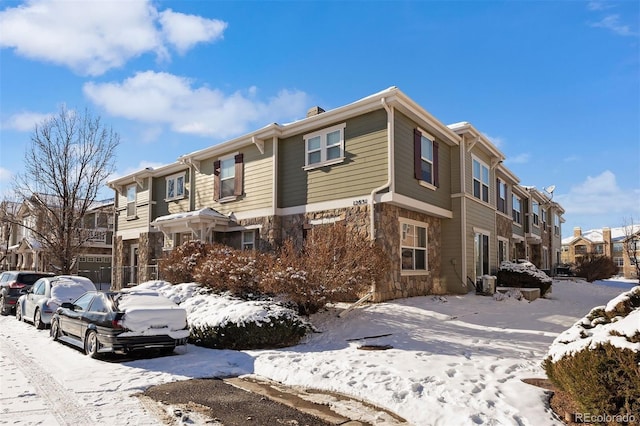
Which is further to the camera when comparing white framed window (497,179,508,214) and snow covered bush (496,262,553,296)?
white framed window (497,179,508,214)

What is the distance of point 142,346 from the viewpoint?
8477 mm

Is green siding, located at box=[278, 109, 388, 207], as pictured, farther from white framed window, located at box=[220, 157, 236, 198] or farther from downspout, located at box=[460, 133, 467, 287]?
downspout, located at box=[460, 133, 467, 287]

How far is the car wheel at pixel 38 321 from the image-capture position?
1270 cm

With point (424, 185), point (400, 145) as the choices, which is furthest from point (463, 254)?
point (400, 145)

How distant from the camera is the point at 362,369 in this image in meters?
7.06

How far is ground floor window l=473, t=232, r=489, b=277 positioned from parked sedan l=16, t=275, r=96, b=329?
14252 millimetres

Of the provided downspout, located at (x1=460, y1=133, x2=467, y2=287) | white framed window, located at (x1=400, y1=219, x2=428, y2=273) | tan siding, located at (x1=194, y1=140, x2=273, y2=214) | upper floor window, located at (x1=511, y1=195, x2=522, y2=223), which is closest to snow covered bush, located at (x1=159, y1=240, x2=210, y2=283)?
tan siding, located at (x1=194, y1=140, x2=273, y2=214)

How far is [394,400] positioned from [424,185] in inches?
432

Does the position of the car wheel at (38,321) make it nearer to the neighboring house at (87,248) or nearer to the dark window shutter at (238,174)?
the dark window shutter at (238,174)

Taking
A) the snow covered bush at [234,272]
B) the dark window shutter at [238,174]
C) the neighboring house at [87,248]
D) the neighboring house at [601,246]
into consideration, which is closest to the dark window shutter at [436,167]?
the snow covered bush at [234,272]

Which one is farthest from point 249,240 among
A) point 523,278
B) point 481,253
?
point 523,278

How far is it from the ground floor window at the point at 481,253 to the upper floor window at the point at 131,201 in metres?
17.9

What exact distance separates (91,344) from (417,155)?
11.2 meters

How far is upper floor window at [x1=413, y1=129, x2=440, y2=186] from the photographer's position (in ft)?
50.7
